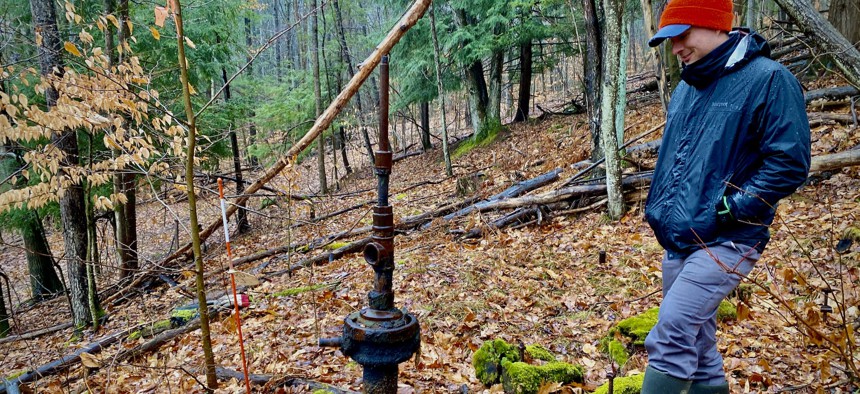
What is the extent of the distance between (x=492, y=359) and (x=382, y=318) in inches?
59.9

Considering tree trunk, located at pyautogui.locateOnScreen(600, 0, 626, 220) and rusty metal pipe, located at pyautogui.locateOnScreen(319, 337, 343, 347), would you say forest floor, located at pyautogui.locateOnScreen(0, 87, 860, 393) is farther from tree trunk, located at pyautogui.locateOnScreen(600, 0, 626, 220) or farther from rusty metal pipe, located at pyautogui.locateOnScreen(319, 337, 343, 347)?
rusty metal pipe, located at pyautogui.locateOnScreen(319, 337, 343, 347)

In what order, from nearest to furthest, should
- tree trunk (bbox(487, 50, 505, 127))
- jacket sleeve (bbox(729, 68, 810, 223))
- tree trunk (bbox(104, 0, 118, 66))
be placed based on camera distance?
jacket sleeve (bbox(729, 68, 810, 223)) → tree trunk (bbox(104, 0, 118, 66)) → tree trunk (bbox(487, 50, 505, 127))

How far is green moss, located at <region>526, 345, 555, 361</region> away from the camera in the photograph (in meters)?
3.60

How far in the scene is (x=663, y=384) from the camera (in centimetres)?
210

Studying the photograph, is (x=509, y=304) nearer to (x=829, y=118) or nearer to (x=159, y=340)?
(x=159, y=340)

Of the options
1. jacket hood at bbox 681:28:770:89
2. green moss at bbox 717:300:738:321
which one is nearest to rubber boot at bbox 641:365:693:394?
jacket hood at bbox 681:28:770:89

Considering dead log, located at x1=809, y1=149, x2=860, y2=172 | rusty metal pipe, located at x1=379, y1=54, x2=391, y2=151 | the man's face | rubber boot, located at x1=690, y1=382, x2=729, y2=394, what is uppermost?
the man's face

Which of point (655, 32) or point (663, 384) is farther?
point (655, 32)

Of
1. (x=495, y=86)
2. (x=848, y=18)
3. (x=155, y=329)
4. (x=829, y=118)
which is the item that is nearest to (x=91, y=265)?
(x=155, y=329)

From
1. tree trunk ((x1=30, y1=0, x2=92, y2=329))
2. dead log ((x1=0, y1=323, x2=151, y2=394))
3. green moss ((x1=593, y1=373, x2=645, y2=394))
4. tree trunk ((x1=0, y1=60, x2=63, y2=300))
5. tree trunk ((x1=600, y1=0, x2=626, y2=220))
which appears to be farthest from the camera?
tree trunk ((x1=0, y1=60, x2=63, y2=300))

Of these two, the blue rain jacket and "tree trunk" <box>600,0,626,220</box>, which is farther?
"tree trunk" <box>600,0,626,220</box>

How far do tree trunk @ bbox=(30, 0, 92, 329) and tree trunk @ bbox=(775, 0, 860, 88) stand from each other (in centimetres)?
877

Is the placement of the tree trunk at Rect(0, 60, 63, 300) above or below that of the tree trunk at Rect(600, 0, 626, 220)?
below

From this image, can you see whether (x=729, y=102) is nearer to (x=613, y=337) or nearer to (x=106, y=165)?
(x=613, y=337)
